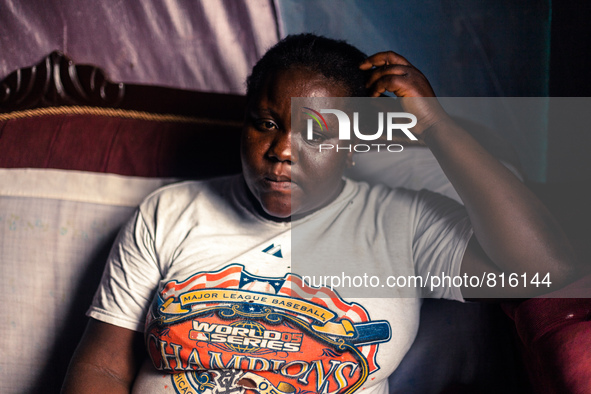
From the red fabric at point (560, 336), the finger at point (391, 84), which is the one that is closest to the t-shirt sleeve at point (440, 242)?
the red fabric at point (560, 336)

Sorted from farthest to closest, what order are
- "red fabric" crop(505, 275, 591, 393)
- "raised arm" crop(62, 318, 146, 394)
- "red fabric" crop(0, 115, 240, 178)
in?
"red fabric" crop(0, 115, 240, 178) < "raised arm" crop(62, 318, 146, 394) < "red fabric" crop(505, 275, 591, 393)

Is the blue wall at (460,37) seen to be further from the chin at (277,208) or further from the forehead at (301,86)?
the chin at (277,208)

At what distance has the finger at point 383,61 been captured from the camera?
2.73ft

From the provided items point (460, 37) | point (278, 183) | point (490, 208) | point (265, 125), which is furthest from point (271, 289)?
point (460, 37)

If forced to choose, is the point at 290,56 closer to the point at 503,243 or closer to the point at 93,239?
the point at 503,243

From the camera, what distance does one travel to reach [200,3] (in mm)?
1392

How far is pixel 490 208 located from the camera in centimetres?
76

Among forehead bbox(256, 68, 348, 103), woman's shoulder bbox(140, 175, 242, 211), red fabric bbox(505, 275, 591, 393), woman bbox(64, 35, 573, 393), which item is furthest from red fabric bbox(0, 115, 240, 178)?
red fabric bbox(505, 275, 591, 393)

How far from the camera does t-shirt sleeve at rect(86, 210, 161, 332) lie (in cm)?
91

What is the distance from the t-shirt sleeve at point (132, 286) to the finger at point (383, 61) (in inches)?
20.7

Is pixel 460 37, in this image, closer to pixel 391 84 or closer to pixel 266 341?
pixel 391 84

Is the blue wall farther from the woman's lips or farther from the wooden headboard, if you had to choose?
the woman's lips

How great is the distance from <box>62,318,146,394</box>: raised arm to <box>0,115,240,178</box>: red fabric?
16.7 inches

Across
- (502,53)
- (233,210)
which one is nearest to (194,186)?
(233,210)
